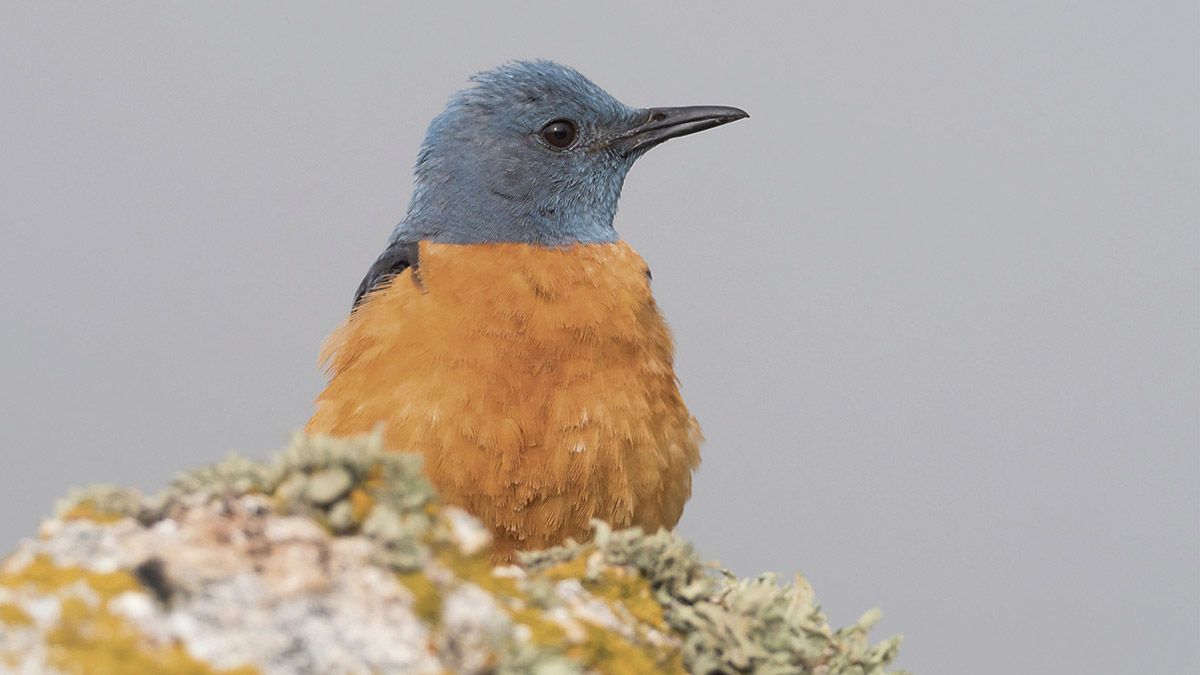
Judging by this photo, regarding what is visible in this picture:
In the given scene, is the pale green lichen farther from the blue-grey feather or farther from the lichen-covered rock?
the blue-grey feather

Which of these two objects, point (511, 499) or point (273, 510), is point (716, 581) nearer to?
point (273, 510)

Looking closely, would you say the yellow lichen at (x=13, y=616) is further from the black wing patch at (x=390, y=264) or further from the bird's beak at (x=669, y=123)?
the bird's beak at (x=669, y=123)

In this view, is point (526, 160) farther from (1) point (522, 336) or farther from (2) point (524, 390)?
(2) point (524, 390)

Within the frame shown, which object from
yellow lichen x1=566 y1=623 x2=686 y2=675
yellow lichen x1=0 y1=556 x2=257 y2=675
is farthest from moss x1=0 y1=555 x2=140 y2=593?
yellow lichen x1=566 y1=623 x2=686 y2=675

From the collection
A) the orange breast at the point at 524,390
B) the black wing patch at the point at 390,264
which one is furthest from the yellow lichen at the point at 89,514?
the black wing patch at the point at 390,264

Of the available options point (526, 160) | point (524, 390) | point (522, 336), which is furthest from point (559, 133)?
point (524, 390)

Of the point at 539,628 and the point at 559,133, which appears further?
the point at 559,133

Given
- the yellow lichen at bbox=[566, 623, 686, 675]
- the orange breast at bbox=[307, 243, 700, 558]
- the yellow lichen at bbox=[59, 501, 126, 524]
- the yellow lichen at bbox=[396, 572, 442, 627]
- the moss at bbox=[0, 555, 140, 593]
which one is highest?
the orange breast at bbox=[307, 243, 700, 558]
